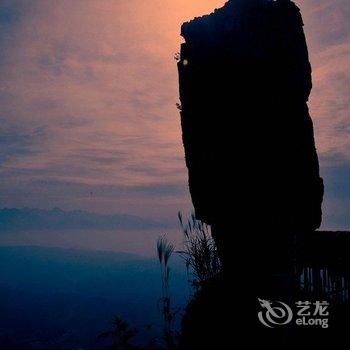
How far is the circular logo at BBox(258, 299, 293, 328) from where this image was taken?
425 cm

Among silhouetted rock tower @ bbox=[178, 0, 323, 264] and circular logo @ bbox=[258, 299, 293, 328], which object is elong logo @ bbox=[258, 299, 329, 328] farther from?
silhouetted rock tower @ bbox=[178, 0, 323, 264]

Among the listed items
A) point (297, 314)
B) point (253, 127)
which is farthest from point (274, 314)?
point (253, 127)

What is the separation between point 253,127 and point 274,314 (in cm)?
218

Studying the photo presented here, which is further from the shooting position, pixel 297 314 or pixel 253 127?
pixel 253 127

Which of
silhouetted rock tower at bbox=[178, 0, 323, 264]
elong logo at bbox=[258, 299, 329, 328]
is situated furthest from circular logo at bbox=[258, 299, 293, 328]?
silhouetted rock tower at bbox=[178, 0, 323, 264]

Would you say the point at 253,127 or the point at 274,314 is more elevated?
the point at 253,127

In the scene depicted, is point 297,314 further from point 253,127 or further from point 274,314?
point 253,127

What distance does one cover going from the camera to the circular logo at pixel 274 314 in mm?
4246

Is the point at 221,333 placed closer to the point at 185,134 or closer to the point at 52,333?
the point at 185,134

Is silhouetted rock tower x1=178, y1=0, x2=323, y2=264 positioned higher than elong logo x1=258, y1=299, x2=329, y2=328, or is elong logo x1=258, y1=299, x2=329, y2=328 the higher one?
silhouetted rock tower x1=178, y1=0, x2=323, y2=264

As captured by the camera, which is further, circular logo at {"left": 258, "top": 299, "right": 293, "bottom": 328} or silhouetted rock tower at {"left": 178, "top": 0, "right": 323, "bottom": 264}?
silhouetted rock tower at {"left": 178, "top": 0, "right": 323, "bottom": 264}

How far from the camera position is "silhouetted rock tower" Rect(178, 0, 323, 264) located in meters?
4.98

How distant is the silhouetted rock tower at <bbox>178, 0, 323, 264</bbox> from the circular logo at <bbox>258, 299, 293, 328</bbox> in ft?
2.51

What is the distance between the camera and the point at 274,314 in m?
4.31
